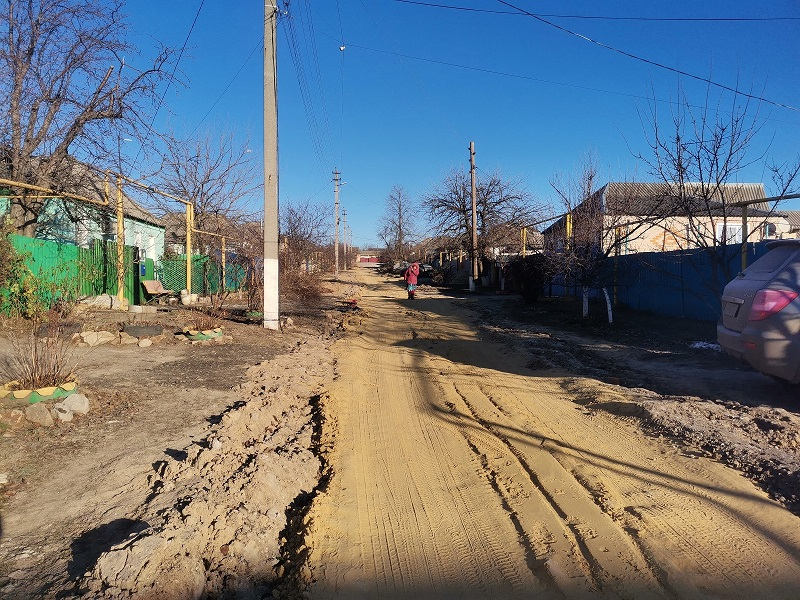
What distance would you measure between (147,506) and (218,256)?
694 inches

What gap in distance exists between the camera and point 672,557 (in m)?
3.26

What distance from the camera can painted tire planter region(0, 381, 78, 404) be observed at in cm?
566

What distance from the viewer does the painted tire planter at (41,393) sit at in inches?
223

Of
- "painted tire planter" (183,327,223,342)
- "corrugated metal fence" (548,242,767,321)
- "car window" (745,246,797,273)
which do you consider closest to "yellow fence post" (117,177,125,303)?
"painted tire planter" (183,327,223,342)

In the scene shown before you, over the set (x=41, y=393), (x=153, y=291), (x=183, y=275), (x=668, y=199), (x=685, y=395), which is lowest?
(x=685, y=395)

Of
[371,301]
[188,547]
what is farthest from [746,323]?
[371,301]

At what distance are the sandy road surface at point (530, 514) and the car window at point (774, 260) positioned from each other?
258 cm

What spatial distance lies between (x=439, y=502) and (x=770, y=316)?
4.35 meters

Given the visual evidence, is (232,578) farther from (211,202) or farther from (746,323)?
(211,202)

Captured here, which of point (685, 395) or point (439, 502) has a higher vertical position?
point (685, 395)

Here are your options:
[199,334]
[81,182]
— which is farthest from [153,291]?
[199,334]

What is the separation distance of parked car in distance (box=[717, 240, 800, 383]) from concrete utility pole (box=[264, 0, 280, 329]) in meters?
10.2

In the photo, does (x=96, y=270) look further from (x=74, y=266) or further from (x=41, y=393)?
(x=41, y=393)

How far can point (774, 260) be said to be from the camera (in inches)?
250
